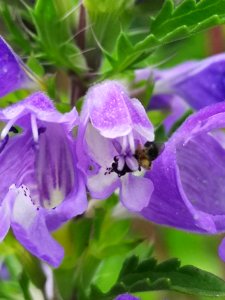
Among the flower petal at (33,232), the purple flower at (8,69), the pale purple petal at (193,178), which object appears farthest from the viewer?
the purple flower at (8,69)

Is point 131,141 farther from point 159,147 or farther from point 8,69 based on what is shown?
point 8,69

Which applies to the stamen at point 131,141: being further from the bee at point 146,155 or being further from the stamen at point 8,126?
the stamen at point 8,126

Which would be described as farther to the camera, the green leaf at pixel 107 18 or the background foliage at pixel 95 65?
the green leaf at pixel 107 18

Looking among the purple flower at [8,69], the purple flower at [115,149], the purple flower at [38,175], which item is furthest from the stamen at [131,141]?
the purple flower at [8,69]

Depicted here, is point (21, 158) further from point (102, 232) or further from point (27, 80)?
point (102, 232)

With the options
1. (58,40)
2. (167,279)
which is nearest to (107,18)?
(58,40)

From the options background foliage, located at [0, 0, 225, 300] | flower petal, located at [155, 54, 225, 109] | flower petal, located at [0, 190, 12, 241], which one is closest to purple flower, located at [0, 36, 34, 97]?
background foliage, located at [0, 0, 225, 300]

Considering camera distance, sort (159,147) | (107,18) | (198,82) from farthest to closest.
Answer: (198,82)
(107,18)
(159,147)
